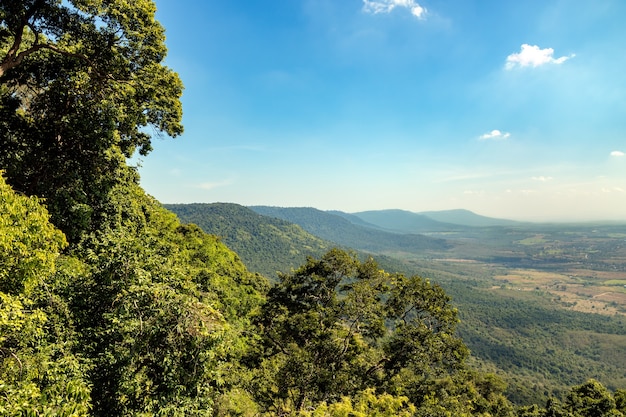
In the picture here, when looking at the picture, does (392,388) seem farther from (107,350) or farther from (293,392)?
(107,350)

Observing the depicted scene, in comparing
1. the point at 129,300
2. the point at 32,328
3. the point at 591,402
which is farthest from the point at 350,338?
the point at 591,402

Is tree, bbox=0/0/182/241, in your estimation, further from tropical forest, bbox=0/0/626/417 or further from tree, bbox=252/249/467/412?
tree, bbox=252/249/467/412

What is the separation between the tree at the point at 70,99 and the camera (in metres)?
10.9

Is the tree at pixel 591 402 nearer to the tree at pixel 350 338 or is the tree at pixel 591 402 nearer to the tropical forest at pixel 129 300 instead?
the tropical forest at pixel 129 300

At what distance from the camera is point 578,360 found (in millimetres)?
143000

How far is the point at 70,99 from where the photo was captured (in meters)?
11.2

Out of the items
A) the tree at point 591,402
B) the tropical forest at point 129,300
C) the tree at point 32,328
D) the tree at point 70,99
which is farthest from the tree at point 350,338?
the tree at point 591,402

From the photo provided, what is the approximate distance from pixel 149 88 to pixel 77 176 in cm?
430

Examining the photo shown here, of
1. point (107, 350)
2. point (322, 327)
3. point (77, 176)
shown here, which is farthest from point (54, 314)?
point (322, 327)

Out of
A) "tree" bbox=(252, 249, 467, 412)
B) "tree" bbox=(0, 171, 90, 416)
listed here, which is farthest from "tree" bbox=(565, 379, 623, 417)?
"tree" bbox=(0, 171, 90, 416)

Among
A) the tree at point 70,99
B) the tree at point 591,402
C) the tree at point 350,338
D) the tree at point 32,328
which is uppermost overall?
the tree at point 70,99

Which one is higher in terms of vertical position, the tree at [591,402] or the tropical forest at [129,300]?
the tropical forest at [129,300]

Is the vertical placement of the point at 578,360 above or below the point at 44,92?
below

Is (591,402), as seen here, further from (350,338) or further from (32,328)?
(32,328)
